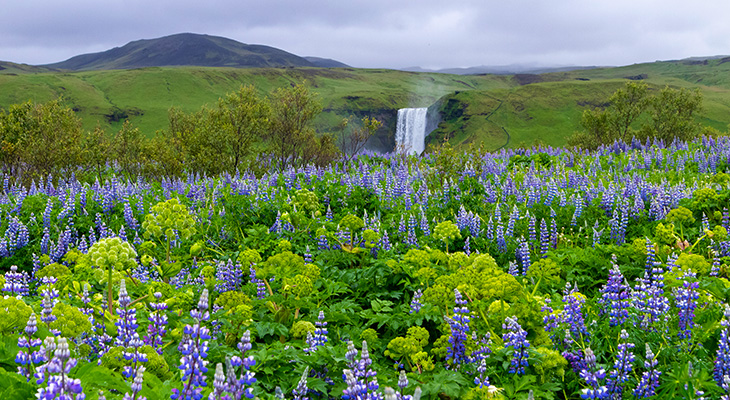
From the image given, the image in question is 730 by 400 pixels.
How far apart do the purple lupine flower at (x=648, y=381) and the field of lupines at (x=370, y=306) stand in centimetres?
2

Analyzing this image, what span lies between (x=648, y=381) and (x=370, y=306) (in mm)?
2926

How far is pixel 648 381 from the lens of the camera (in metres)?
3.49

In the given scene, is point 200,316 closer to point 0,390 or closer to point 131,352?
point 131,352

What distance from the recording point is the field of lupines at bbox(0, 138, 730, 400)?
300 centimetres

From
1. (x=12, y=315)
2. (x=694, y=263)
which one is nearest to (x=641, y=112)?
(x=694, y=263)

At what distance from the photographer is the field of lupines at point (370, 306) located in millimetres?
3003

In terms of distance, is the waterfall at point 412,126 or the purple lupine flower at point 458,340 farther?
the waterfall at point 412,126

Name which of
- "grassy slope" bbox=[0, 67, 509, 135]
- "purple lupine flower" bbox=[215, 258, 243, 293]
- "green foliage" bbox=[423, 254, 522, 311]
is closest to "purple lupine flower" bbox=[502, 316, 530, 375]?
"green foliage" bbox=[423, 254, 522, 311]

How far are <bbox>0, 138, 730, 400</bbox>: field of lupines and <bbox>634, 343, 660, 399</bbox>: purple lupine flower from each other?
2cm

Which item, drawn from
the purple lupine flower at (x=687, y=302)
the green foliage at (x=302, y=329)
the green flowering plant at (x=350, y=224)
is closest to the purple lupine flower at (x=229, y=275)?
the green flowering plant at (x=350, y=224)

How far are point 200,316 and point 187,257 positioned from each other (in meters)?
4.77

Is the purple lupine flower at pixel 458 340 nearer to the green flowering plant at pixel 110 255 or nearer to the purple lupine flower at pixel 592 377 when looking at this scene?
the purple lupine flower at pixel 592 377

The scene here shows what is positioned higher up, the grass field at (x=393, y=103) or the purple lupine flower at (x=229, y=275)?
the grass field at (x=393, y=103)

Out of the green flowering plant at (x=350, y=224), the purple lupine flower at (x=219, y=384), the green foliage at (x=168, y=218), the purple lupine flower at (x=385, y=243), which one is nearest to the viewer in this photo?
the purple lupine flower at (x=219, y=384)
